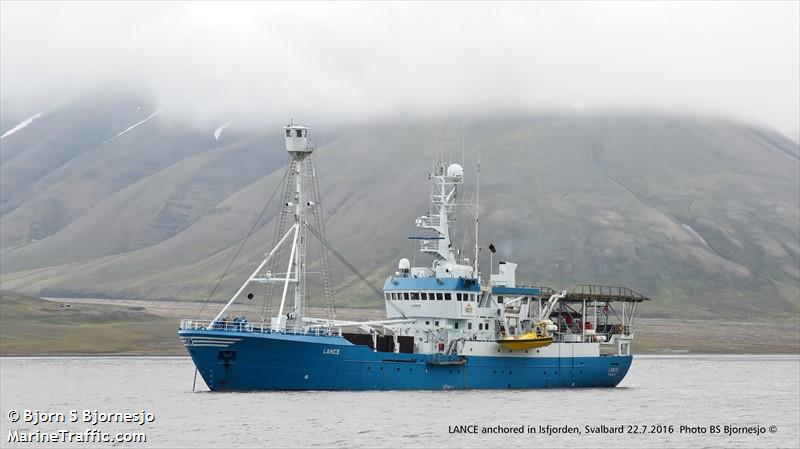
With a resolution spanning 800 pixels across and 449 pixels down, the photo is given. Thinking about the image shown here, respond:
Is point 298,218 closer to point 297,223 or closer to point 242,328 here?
point 297,223

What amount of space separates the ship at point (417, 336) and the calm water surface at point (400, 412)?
1.39 m

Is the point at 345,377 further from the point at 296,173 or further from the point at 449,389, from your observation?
the point at 296,173

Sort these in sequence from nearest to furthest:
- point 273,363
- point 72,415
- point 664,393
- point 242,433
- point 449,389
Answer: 1. point 242,433
2. point 72,415
3. point 273,363
4. point 449,389
5. point 664,393

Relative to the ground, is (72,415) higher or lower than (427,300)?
lower

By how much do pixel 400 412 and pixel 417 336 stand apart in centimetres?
1297

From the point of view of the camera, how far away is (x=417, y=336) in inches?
3049

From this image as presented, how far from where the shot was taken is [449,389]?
75.7 m

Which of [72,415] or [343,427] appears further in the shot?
[72,415]

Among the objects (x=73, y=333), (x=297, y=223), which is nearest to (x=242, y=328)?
(x=297, y=223)

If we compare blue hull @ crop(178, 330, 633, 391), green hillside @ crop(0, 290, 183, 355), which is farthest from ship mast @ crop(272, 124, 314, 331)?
green hillside @ crop(0, 290, 183, 355)

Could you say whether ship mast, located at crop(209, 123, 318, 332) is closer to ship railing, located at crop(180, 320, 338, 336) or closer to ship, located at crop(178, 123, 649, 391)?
ship, located at crop(178, 123, 649, 391)

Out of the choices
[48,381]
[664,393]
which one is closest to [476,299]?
[664,393]

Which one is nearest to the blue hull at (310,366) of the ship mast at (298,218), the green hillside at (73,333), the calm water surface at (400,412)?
the calm water surface at (400,412)

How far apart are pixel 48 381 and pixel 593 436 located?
163 feet
